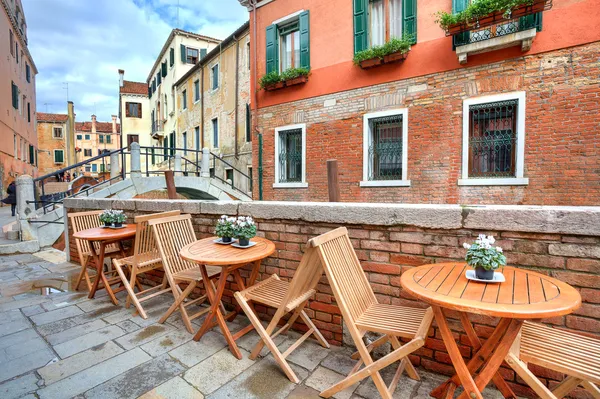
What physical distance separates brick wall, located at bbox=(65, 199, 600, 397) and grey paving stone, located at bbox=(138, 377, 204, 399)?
1.12 metres

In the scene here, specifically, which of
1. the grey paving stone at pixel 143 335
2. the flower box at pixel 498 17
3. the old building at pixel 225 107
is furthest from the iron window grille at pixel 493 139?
the old building at pixel 225 107

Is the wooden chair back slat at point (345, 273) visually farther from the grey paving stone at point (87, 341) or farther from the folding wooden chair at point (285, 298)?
the grey paving stone at point (87, 341)

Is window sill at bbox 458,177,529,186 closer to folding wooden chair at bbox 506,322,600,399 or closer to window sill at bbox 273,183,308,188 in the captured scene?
window sill at bbox 273,183,308,188

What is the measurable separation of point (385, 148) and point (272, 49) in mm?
4921

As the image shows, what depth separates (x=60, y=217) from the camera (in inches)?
296

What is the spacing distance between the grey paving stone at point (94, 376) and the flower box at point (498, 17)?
730 centimetres

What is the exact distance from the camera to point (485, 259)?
5.53ft

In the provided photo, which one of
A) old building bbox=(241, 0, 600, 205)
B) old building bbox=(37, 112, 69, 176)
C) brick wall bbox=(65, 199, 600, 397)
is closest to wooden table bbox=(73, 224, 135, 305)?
brick wall bbox=(65, 199, 600, 397)

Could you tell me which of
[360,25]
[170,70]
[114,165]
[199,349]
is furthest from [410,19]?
[170,70]

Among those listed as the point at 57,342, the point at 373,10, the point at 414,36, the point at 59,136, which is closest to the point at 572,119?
the point at 414,36

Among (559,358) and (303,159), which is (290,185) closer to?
(303,159)

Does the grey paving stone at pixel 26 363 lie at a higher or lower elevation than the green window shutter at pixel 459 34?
lower

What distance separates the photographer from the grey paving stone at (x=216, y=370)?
204cm

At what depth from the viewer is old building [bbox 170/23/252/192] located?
547 inches
